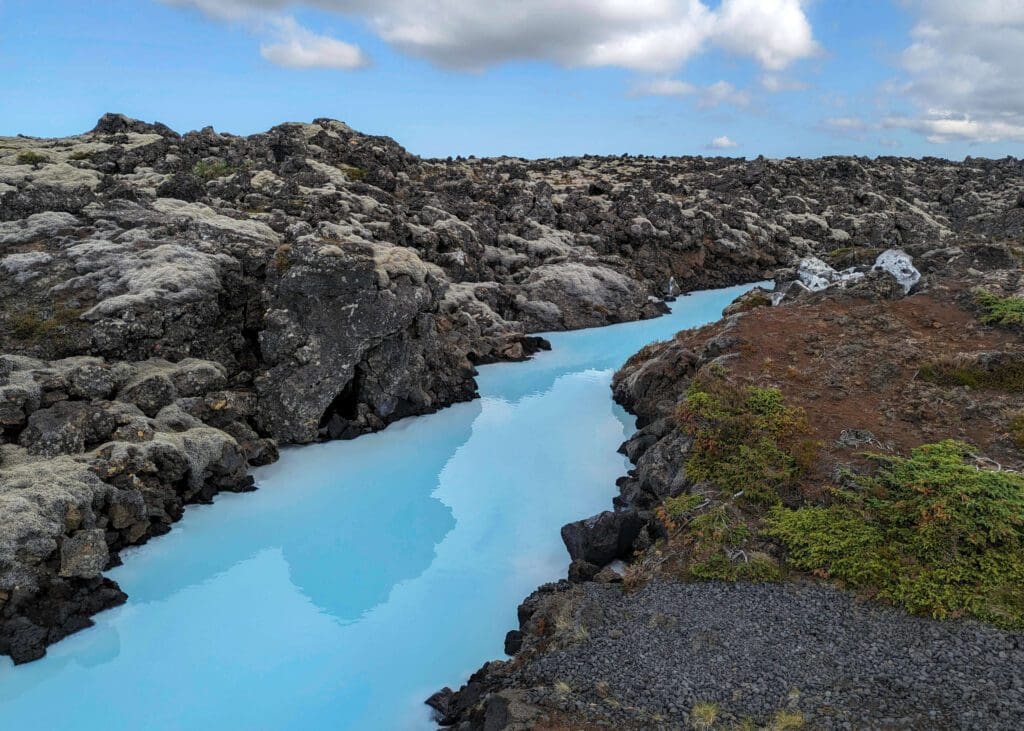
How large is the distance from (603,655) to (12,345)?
28122 millimetres

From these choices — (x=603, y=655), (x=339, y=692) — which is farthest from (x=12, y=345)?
(x=603, y=655)

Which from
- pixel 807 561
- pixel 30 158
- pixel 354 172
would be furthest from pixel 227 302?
pixel 30 158

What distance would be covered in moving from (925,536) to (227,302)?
3140 centimetres

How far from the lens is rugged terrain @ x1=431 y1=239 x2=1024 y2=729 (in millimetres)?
13047

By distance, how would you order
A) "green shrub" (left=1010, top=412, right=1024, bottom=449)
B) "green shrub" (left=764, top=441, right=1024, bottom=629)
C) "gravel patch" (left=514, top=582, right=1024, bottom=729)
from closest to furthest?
"gravel patch" (left=514, top=582, right=1024, bottom=729), "green shrub" (left=764, top=441, right=1024, bottom=629), "green shrub" (left=1010, top=412, right=1024, bottom=449)

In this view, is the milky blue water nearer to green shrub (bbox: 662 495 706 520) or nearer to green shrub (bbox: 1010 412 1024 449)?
green shrub (bbox: 662 495 706 520)

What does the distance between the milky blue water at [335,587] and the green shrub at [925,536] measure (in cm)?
802

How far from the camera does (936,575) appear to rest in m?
15.5

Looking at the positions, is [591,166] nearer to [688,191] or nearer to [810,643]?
[688,191]

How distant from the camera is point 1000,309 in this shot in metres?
29.6

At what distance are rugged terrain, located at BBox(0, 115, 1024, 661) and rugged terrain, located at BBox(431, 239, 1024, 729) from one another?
44.8 ft

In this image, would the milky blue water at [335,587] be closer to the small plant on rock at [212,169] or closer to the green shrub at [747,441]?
the green shrub at [747,441]

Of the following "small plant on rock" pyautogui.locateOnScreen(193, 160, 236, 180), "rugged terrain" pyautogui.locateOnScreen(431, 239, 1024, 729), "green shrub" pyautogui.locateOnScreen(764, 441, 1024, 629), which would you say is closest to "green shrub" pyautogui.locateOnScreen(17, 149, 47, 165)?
"small plant on rock" pyautogui.locateOnScreen(193, 160, 236, 180)

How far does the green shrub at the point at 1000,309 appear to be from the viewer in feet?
94.1
